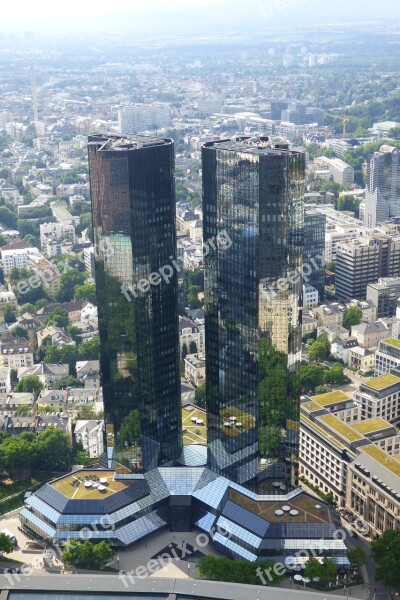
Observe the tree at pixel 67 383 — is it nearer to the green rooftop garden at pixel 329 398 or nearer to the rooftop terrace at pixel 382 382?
the green rooftop garden at pixel 329 398

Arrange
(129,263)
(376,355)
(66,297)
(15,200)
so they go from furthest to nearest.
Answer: (15,200)
(66,297)
(376,355)
(129,263)

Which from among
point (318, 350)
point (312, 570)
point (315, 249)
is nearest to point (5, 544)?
point (312, 570)

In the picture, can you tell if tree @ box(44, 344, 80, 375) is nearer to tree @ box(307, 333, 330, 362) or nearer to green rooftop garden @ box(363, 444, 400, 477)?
tree @ box(307, 333, 330, 362)

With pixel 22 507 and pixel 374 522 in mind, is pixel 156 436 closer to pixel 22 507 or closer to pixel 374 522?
pixel 22 507

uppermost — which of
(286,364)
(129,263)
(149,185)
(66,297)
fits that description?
(149,185)

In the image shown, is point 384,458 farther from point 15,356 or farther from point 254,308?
point 15,356

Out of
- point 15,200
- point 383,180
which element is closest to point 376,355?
point 383,180

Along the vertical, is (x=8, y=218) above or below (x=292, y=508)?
below
